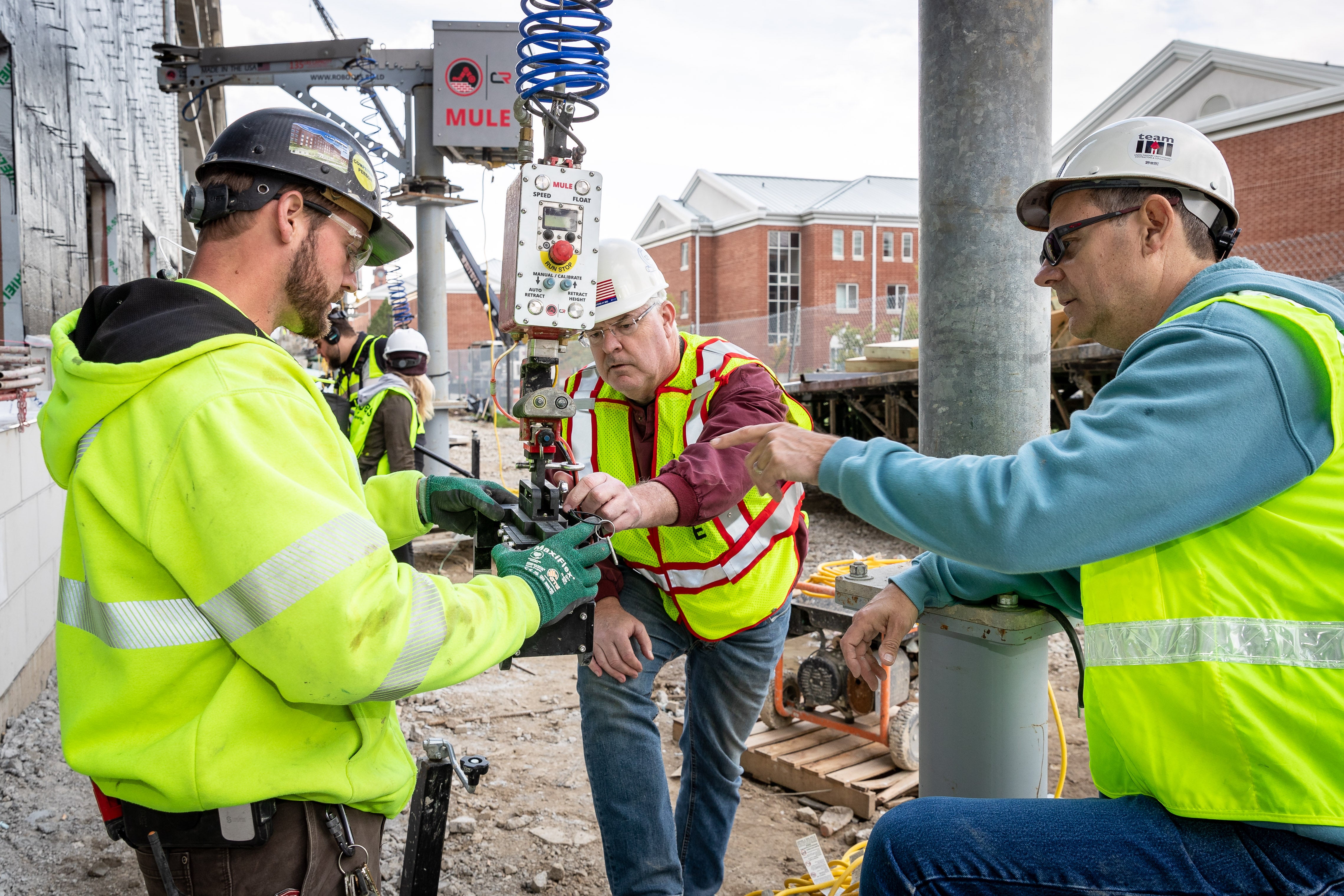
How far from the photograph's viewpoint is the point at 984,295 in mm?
2740

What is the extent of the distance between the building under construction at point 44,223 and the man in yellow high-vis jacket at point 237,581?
3327 millimetres

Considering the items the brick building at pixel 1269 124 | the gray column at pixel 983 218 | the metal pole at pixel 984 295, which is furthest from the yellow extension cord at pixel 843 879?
the brick building at pixel 1269 124

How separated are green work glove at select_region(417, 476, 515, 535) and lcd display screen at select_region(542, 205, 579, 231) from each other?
75 centimetres

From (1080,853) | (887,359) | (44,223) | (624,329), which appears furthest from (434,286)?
(1080,853)

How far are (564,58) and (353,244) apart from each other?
730mm

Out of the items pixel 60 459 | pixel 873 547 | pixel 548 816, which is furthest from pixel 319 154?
pixel 873 547

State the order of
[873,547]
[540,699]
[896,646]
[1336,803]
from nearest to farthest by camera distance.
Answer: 1. [1336,803]
2. [896,646]
3. [540,699]
4. [873,547]

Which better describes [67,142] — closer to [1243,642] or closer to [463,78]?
[463,78]

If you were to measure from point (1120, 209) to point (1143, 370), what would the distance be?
496mm

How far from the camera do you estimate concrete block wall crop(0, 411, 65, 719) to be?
4.42 m

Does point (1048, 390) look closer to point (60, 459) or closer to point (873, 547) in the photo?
point (60, 459)

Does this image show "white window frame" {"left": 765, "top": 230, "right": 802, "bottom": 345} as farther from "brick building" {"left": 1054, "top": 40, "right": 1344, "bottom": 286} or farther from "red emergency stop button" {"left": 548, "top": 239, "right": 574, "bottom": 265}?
"red emergency stop button" {"left": 548, "top": 239, "right": 574, "bottom": 265}

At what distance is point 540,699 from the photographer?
5707 millimetres

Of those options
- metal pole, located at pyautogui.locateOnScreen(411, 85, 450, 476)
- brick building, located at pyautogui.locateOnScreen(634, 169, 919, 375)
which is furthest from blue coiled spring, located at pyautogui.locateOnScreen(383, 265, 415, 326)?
brick building, located at pyautogui.locateOnScreen(634, 169, 919, 375)
